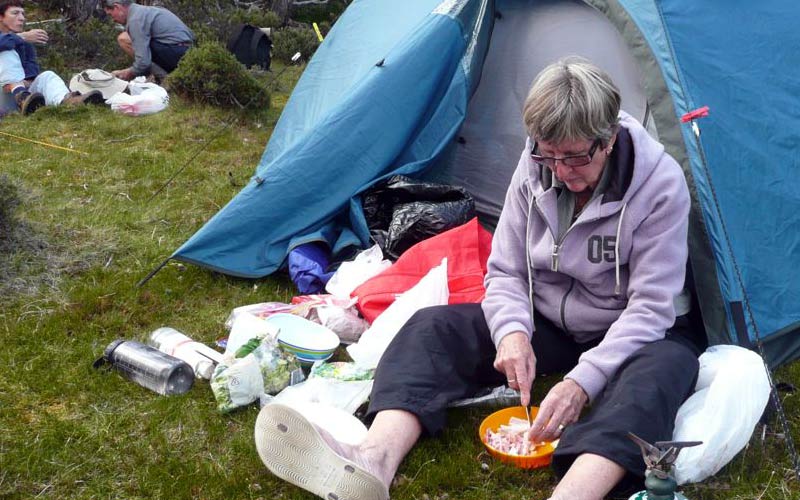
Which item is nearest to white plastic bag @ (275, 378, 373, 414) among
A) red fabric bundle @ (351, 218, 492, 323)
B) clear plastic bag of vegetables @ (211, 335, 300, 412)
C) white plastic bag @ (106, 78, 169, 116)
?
clear plastic bag of vegetables @ (211, 335, 300, 412)

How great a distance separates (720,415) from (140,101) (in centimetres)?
566

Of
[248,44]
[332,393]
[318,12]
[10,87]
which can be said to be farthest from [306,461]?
[318,12]

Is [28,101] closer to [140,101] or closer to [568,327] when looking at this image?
[140,101]

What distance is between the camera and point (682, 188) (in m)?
2.66

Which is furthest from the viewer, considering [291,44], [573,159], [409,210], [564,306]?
[291,44]

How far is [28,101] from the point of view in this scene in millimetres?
7020

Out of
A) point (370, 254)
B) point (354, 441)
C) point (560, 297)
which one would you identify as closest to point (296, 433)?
point (354, 441)

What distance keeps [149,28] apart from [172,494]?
6384 millimetres

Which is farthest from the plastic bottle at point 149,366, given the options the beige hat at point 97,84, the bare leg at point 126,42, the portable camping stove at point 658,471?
the bare leg at point 126,42

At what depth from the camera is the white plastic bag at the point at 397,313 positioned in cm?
317

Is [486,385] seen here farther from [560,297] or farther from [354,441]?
[354,441]

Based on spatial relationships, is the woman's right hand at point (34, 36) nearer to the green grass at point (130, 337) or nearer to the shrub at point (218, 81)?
the shrub at point (218, 81)

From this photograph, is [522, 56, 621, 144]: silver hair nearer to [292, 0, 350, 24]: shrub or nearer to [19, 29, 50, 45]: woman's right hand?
[19, 29, 50, 45]: woman's right hand

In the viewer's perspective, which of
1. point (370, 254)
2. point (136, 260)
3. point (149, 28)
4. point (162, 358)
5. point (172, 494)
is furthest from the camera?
point (149, 28)
